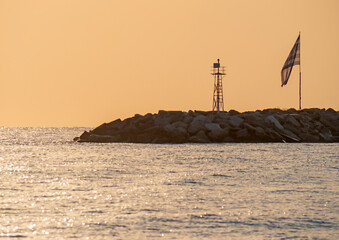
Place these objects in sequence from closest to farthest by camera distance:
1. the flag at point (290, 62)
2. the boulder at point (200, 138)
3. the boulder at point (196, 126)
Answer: the boulder at point (200, 138), the boulder at point (196, 126), the flag at point (290, 62)

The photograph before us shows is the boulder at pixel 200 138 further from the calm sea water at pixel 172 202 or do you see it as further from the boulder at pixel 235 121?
the calm sea water at pixel 172 202

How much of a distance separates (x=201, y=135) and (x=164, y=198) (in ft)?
A: 184

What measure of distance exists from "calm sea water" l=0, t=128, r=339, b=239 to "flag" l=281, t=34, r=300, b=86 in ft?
158

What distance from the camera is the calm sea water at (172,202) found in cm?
2258

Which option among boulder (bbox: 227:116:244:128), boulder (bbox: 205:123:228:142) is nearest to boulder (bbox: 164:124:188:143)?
boulder (bbox: 205:123:228:142)

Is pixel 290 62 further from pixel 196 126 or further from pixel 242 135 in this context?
pixel 196 126

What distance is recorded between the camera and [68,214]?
25594 millimetres

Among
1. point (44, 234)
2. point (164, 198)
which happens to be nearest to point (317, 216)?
point (164, 198)

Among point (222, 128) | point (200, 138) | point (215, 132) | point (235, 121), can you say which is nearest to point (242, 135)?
point (235, 121)

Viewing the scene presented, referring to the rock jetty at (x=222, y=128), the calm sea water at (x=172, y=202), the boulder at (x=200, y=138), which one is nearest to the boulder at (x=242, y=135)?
the rock jetty at (x=222, y=128)

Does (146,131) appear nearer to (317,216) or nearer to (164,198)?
(164,198)

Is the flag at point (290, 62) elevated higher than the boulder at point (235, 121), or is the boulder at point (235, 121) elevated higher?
the flag at point (290, 62)

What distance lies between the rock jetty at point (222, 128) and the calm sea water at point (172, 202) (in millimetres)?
36370

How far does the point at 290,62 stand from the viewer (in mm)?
97188
